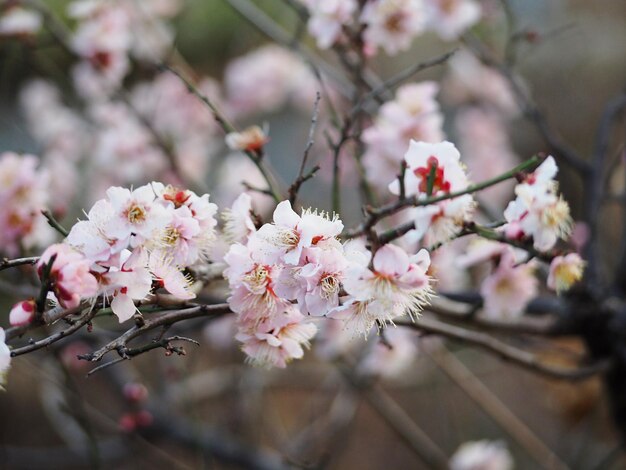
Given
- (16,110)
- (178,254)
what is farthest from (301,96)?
(16,110)

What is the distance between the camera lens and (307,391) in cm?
331

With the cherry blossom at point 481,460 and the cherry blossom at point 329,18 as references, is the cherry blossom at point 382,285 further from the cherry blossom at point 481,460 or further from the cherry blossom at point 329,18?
the cherry blossom at point 481,460

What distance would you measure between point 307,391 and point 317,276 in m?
2.65

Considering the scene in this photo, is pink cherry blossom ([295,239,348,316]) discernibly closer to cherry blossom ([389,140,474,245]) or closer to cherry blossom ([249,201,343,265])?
Result: cherry blossom ([249,201,343,265])

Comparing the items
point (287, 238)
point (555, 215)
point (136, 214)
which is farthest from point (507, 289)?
point (136, 214)

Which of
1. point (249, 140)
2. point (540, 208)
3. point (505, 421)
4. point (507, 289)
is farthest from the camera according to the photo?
point (505, 421)

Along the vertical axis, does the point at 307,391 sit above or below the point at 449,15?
below

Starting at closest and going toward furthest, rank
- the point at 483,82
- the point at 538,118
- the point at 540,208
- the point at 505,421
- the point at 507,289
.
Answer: the point at 540,208 < the point at 507,289 < the point at 538,118 < the point at 505,421 < the point at 483,82

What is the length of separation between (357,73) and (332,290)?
2.59 ft

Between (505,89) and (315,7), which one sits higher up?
(315,7)

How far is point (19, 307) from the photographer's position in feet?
2.52

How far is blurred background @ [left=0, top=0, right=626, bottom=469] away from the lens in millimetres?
1966

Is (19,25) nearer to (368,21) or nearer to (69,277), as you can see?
(368,21)

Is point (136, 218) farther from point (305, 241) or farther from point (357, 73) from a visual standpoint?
point (357, 73)
